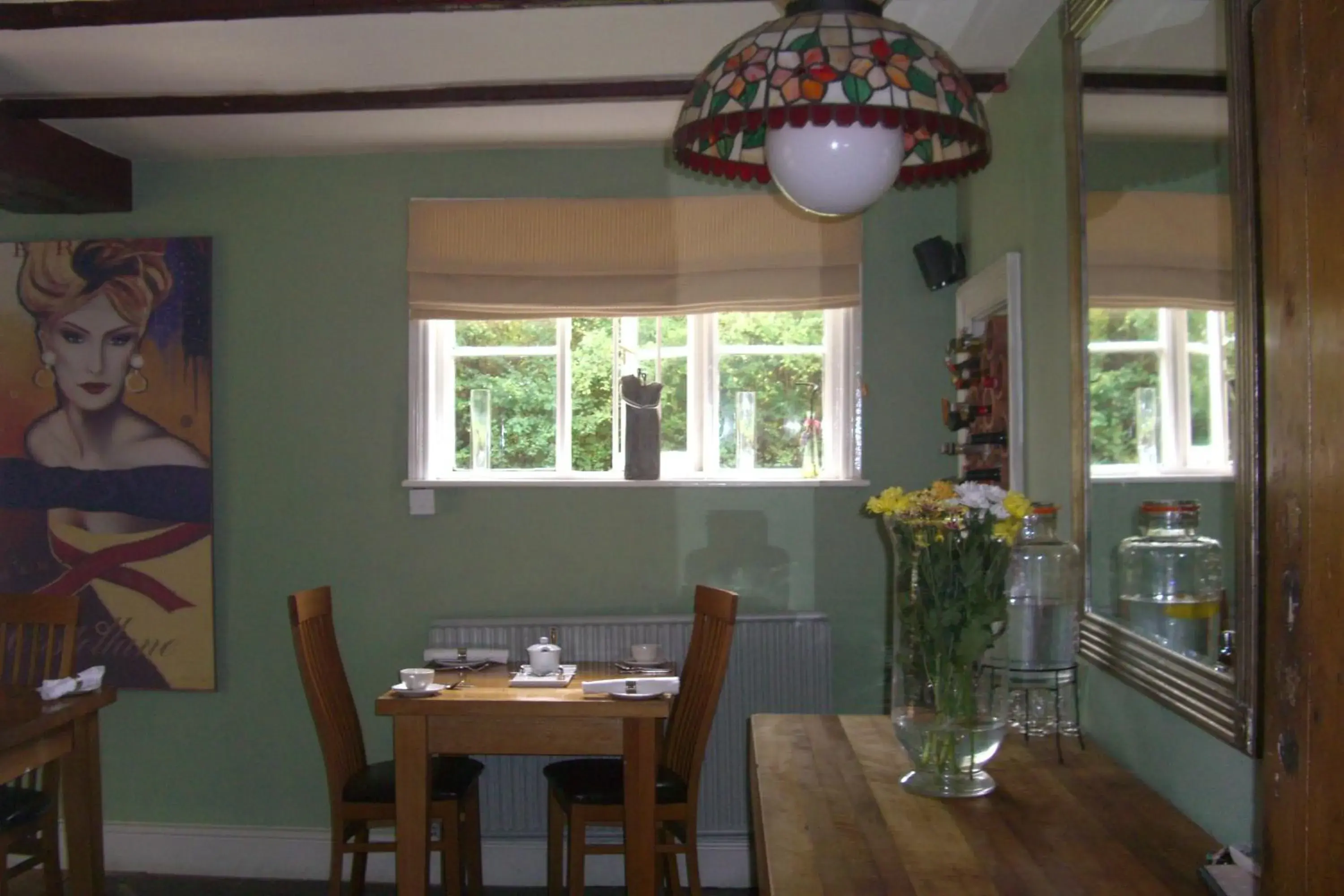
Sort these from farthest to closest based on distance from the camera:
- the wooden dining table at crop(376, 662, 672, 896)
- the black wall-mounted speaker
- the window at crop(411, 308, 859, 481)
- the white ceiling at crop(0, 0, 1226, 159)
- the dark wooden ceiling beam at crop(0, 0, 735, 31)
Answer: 1. the window at crop(411, 308, 859, 481)
2. the black wall-mounted speaker
3. the wooden dining table at crop(376, 662, 672, 896)
4. the white ceiling at crop(0, 0, 1226, 159)
5. the dark wooden ceiling beam at crop(0, 0, 735, 31)

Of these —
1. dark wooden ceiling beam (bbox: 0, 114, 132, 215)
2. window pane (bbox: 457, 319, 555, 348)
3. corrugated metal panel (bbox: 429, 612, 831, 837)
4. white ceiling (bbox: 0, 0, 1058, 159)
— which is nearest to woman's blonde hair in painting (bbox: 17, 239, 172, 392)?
dark wooden ceiling beam (bbox: 0, 114, 132, 215)

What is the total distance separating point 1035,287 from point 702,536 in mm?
1570

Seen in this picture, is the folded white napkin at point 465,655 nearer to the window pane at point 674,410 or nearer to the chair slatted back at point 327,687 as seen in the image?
the chair slatted back at point 327,687

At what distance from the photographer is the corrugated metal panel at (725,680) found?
12.6ft

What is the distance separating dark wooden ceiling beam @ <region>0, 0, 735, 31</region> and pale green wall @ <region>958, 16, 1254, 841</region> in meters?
0.77

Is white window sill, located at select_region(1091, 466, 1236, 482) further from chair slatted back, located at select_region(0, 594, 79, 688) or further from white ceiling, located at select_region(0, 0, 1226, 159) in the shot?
chair slatted back, located at select_region(0, 594, 79, 688)

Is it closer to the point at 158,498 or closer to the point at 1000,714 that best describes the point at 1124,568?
the point at 1000,714

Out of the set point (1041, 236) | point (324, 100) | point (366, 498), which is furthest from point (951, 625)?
point (366, 498)

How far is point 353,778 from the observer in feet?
11.1

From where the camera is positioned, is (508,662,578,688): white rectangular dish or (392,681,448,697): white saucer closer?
(392,681,448,697): white saucer

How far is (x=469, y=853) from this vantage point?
11.9 feet

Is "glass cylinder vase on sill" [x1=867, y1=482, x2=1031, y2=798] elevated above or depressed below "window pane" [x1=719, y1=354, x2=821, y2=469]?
below

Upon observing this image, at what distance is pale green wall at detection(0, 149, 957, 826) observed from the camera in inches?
154

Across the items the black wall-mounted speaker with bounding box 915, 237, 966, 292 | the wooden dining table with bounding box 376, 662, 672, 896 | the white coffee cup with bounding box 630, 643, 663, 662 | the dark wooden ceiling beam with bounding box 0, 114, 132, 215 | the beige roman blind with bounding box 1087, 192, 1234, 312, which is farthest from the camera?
the black wall-mounted speaker with bounding box 915, 237, 966, 292
